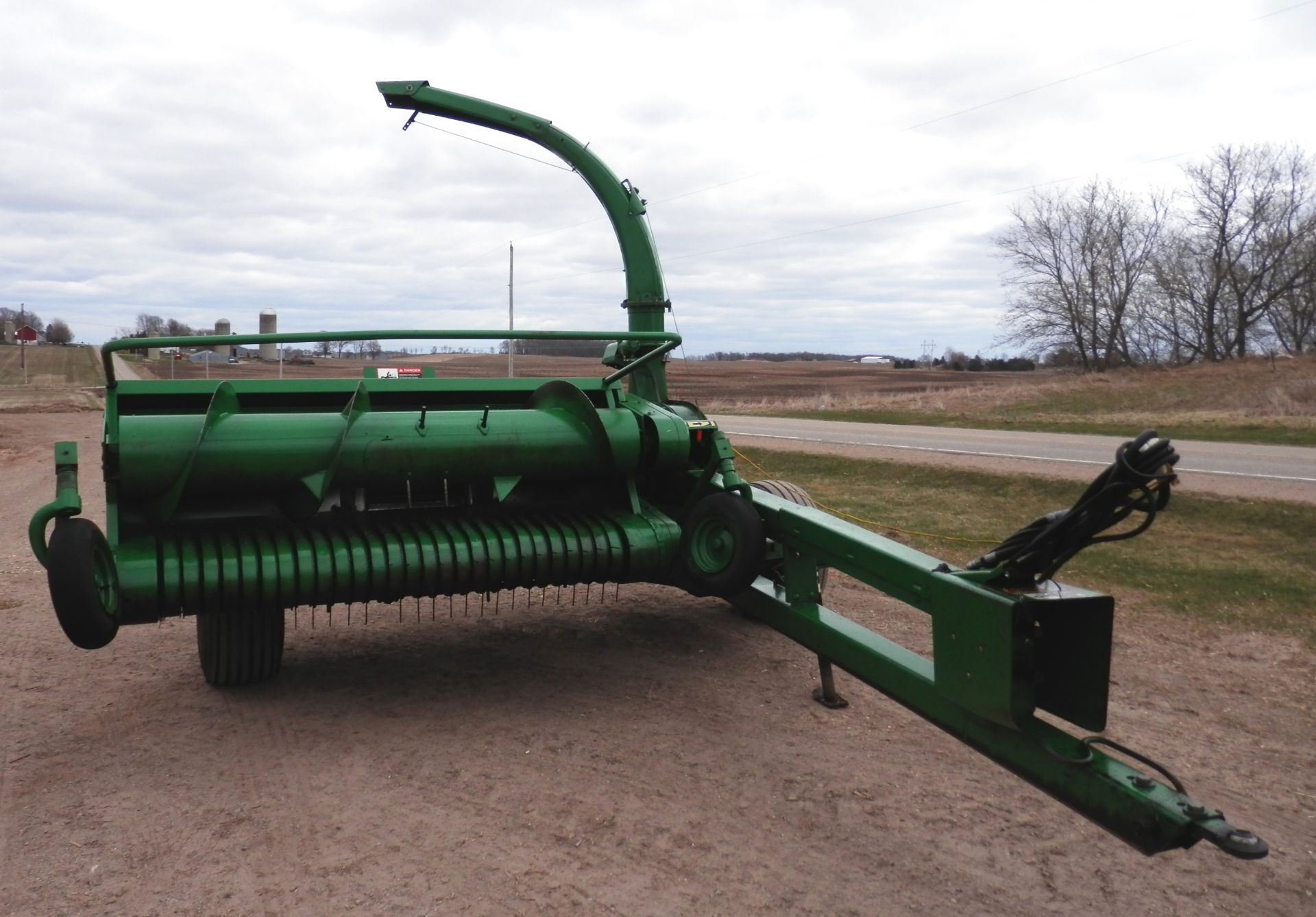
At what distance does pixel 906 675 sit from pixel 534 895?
140cm

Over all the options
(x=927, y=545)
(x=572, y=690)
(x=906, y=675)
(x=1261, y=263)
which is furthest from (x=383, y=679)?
(x=1261, y=263)

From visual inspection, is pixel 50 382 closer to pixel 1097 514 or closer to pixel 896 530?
pixel 896 530

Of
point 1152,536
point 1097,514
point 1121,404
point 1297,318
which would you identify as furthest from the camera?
point 1297,318

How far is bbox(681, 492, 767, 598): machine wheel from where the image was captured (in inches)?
186

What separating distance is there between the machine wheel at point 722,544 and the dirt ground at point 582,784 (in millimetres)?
638

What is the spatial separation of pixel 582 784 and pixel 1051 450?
505 inches

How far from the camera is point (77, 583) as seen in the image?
394cm

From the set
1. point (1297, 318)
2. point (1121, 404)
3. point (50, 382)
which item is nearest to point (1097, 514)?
point (1121, 404)

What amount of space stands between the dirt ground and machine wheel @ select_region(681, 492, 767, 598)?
0.64 meters

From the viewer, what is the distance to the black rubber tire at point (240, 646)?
5082mm

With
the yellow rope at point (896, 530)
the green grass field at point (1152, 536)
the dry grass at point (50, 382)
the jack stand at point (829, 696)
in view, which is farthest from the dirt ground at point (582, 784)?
the dry grass at point (50, 382)

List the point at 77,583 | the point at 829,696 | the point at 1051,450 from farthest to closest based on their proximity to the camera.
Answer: the point at 1051,450, the point at 829,696, the point at 77,583

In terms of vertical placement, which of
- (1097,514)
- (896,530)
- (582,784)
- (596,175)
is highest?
(596,175)

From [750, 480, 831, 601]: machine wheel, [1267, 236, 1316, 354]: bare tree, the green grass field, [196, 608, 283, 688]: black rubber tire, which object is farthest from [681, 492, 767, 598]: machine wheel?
[1267, 236, 1316, 354]: bare tree
